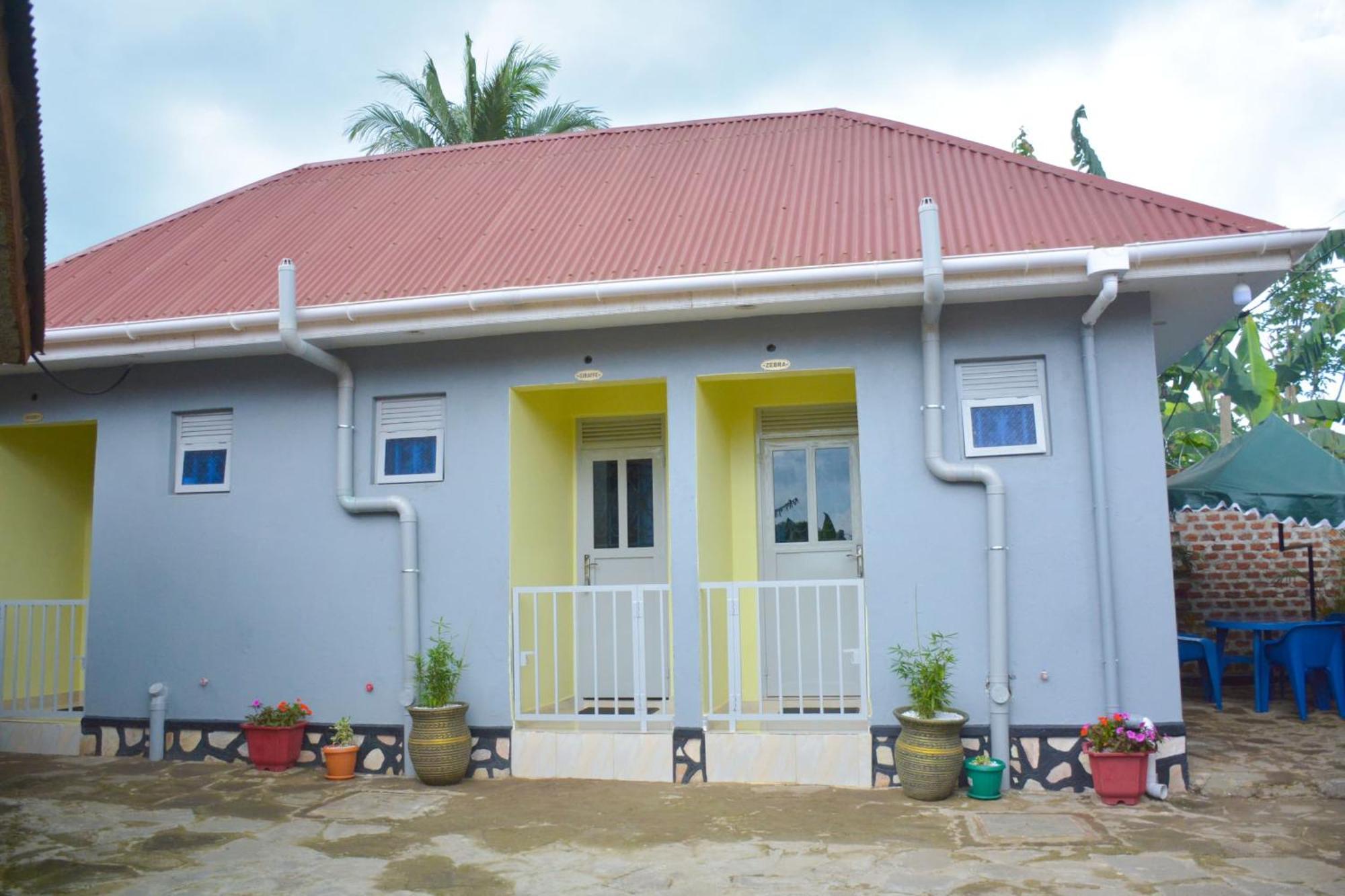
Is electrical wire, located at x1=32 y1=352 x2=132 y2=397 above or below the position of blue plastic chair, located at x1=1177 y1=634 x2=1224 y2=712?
above

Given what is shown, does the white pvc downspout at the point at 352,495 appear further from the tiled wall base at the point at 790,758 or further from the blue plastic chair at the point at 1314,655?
the blue plastic chair at the point at 1314,655

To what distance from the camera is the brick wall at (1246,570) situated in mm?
9820

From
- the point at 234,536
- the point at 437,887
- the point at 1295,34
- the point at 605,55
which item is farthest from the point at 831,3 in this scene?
the point at 437,887

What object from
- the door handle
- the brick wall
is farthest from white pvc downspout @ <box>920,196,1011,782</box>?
the brick wall

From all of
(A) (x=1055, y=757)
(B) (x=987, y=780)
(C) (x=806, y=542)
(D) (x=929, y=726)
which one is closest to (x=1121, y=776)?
(A) (x=1055, y=757)

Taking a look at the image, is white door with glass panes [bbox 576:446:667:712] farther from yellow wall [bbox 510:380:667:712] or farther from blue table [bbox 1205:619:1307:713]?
blue table [bbox 1205:619:1307:713]

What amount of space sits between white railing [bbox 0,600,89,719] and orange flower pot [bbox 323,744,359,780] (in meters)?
2.30

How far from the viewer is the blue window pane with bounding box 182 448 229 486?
791 cm

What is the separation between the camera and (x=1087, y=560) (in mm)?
6301

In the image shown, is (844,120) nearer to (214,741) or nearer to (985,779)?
(985,779)

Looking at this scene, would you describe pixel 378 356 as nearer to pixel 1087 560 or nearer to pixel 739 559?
pixel 739 559

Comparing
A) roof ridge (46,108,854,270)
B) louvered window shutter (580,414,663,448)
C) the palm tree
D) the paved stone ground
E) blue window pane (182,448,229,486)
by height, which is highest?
the palm tree

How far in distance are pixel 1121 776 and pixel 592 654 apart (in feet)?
12.6

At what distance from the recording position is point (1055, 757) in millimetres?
6215
